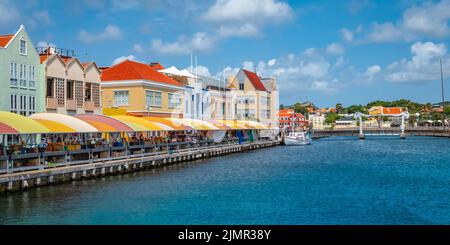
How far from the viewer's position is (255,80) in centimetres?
10762

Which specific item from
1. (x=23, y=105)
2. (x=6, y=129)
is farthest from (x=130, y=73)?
(x=6, y=129)

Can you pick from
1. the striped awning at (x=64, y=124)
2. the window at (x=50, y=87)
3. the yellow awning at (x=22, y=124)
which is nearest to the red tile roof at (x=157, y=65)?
the window at (x=50, y=87)

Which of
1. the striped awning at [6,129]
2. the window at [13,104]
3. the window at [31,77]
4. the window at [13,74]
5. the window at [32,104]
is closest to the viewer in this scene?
the striped awning at [6,129]

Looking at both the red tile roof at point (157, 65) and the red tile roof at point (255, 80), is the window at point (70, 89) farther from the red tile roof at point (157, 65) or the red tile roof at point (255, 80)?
the red tile roof at point (255, 80)

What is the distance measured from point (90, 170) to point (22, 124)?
5721mm

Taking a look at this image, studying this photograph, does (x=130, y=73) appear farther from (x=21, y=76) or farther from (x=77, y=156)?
(x=77, y=156)

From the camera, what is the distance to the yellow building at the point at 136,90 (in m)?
58.9

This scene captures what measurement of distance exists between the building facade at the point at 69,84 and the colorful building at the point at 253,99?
5045 centimetres

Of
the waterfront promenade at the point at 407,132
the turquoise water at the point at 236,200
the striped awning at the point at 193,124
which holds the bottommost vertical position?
the turquoise water at the point at 236,200
